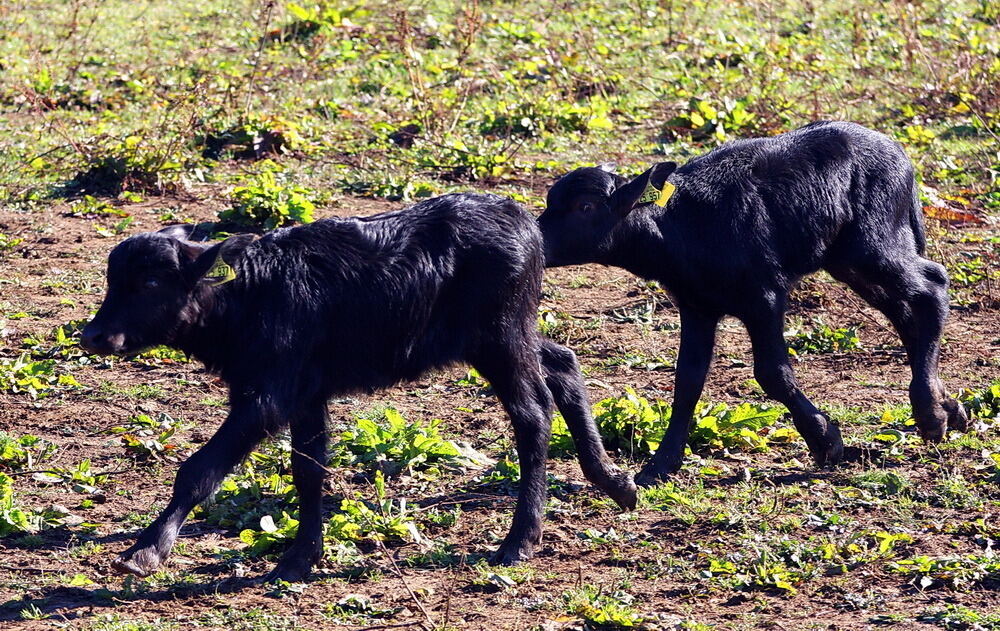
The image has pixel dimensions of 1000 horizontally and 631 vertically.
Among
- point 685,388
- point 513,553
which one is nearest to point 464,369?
point 685,388

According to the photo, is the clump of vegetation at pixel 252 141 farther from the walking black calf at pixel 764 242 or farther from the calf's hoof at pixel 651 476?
the calf's hoof at pixel 651 476

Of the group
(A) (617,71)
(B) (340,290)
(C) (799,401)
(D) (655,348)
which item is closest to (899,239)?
(C) (799,401)

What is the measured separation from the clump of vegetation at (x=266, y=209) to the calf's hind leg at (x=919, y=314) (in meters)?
4.23

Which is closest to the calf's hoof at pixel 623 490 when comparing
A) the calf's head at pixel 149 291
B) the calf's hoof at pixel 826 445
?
the calf's hoof at pixel 826 445

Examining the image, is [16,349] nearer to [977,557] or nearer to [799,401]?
[799,401]

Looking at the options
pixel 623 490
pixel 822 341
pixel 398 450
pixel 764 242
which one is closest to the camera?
pixel 623 490

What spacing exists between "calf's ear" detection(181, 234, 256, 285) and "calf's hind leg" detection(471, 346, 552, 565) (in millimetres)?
1170

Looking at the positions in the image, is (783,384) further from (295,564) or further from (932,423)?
(295,564)

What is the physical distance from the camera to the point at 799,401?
6785mm

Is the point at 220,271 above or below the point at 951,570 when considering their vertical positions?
above

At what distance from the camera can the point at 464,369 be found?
762 cm

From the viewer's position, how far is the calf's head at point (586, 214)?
700 cm

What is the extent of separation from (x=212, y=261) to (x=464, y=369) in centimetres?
239

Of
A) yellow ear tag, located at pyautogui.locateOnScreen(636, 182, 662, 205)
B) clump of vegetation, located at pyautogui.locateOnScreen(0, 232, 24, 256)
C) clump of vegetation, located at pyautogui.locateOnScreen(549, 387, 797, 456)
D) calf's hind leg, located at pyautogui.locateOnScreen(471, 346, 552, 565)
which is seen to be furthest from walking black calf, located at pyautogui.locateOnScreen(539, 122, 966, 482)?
clump of vegetation, located at pyautogui.locateOnScreen(0, 232, 24, 256)
